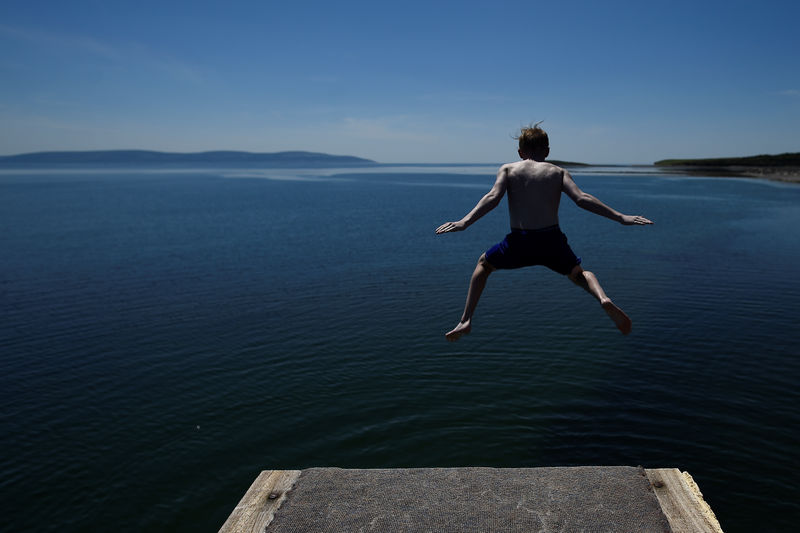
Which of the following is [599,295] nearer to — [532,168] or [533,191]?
[533,191]

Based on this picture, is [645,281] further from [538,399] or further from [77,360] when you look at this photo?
[77,360]

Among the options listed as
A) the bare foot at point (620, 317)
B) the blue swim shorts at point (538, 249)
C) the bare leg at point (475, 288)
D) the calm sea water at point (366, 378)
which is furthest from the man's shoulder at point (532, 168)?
the calm sea water at point (366, 378)

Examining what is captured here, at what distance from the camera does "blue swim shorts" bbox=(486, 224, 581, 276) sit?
847cm

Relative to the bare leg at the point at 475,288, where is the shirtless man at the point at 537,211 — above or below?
above

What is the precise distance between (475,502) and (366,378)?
11531 mm

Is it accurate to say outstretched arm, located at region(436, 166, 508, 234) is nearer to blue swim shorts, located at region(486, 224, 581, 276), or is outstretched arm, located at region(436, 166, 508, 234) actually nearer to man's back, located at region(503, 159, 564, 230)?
man's back, located at region(503, 159, 564, 230)

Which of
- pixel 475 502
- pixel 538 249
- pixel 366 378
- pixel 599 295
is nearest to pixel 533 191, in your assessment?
pixel 538 249

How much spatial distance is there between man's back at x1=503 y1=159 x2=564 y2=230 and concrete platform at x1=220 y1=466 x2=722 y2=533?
14.8 ft

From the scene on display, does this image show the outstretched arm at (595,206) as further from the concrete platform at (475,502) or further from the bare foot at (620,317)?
the concrete platform at (475,502)

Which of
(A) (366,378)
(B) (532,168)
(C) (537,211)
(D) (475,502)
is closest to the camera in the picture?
(B) (532,168)

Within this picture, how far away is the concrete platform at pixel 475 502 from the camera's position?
8477 millimetres

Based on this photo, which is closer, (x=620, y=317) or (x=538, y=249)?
(x=538, y=249)

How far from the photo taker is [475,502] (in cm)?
909

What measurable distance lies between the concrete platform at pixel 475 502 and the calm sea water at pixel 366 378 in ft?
17.5
